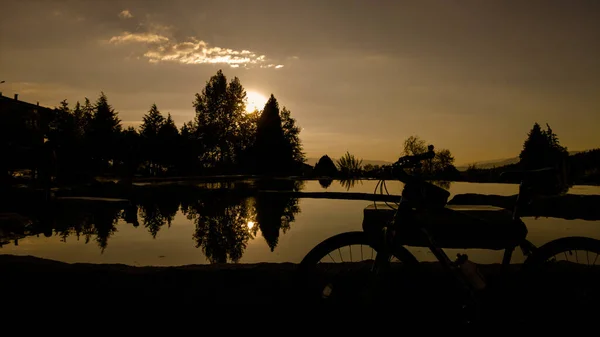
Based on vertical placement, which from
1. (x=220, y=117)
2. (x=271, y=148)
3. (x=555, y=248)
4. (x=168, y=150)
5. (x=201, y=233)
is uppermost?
(x=220, y=117)

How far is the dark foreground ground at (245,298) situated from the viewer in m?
3.04

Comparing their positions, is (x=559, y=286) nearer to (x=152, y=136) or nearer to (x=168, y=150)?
(x=168, y=150)

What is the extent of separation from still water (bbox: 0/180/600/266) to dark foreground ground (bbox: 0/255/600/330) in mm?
1873

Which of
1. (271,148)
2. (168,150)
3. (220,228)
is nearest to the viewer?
(220,228)

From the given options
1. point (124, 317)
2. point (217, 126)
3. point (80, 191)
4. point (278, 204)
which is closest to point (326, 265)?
point (124, 317)

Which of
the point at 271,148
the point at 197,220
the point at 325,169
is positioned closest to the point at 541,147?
the point at 325,169

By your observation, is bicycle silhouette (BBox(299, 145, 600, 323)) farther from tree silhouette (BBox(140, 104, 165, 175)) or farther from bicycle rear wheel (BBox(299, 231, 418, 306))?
tree silhouette (BBox(140, 104, 165, 175))

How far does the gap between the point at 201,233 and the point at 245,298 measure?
5.44 metres

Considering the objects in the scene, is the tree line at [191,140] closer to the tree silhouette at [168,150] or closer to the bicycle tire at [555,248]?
the tree silhouette at [168,150]

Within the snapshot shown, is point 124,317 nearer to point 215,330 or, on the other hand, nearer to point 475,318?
point 215,330

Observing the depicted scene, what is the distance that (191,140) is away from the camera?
4884cm

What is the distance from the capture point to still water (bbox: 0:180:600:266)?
6.91m

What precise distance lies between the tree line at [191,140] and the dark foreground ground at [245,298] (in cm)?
2691

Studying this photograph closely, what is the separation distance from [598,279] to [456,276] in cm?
132
